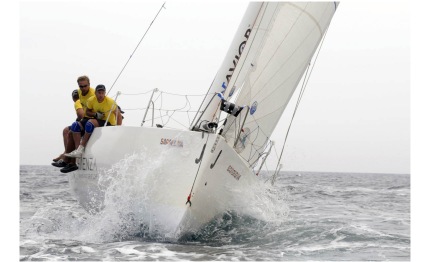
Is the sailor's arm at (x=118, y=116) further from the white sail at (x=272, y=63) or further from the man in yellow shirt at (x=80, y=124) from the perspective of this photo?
the white sail at (x=272, y=63)

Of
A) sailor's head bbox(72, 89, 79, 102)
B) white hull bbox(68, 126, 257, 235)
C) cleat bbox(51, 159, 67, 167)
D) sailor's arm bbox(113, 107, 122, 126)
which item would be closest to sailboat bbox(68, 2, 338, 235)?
white hull bbox(68, 126, 257, 235)

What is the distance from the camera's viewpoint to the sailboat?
6277mm

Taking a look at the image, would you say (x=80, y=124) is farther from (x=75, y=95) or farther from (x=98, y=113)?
(x=75, y=95)

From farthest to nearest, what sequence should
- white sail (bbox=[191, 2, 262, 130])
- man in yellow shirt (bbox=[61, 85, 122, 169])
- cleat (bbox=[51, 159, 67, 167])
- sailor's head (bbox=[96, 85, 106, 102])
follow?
cleat (bbox=[51, 159, 67, 167]), man in yellow shirt (bbox=[61, 85, 122, 169]), sailor's head (bbox=[96, 85, 106, 102]), white sail (bbox=[191, 2, 262, 130])

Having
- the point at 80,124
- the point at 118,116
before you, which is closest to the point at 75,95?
the point at 80,124

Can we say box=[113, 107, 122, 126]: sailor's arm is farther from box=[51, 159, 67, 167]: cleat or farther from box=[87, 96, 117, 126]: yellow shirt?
box=[51, 159, 67, 167]: cleat

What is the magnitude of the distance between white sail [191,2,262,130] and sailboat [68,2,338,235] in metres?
0.01

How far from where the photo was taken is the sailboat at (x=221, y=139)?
6277 mm

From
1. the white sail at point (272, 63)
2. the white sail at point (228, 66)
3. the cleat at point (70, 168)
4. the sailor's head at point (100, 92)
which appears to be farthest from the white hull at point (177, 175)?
the cleat at point (70, 168)

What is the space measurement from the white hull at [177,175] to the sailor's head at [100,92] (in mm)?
1003

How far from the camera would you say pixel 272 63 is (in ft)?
25.0

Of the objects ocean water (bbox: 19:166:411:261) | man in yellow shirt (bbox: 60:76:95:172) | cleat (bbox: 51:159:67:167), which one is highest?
man in yellow shirt (bbox: 60:76:95:172)

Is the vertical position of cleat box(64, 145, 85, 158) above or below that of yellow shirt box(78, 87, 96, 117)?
below

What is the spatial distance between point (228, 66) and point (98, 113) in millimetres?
1986
